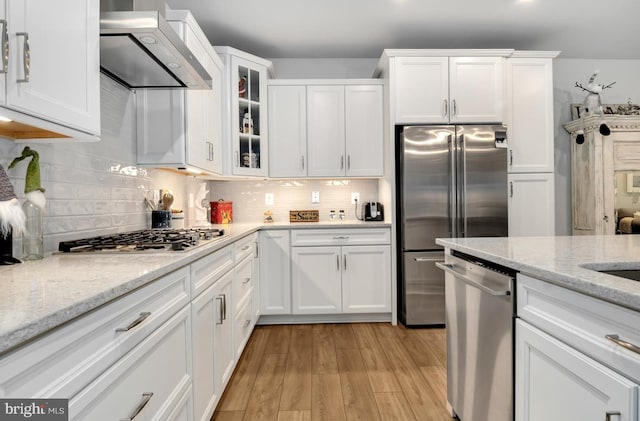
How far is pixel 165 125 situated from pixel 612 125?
13.7 feet

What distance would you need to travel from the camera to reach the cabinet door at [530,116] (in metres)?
3.48

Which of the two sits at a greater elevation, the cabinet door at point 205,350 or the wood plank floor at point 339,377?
the cabinet door at point 205,350

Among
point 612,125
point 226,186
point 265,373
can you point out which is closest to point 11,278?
point 265,373

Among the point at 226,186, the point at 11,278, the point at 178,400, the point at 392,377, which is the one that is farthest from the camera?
the point at 226,186

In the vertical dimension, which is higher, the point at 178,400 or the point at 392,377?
the point at 178,400

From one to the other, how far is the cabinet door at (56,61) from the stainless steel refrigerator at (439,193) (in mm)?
2488

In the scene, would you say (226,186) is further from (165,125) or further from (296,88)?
(165,125)

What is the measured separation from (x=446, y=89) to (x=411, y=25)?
0.64 metres

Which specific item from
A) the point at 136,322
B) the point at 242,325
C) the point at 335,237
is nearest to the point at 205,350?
the point at 136,322

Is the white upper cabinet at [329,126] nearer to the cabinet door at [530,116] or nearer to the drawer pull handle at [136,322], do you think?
the cabinet door at [530,116]

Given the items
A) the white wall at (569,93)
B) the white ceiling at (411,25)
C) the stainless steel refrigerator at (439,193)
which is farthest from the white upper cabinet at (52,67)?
the white wall at (569,93)

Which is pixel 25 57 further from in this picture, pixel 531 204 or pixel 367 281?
pixel 531 204

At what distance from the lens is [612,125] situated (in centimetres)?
370

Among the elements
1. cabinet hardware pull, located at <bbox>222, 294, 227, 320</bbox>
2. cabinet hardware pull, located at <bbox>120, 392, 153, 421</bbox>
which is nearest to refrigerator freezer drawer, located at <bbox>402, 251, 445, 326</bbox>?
cabinet hardware pull, located at <bbox>222, 294, 227, 320</bbox>
